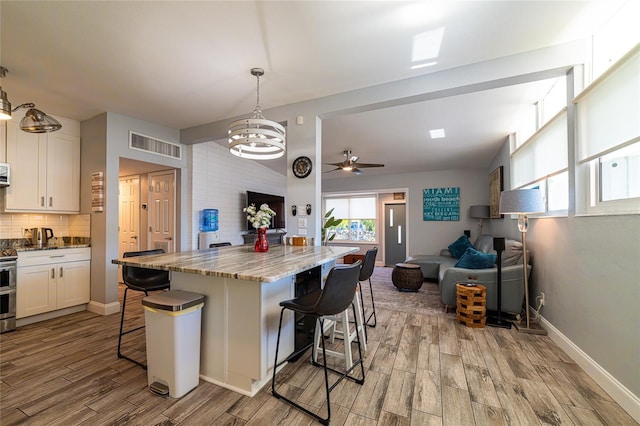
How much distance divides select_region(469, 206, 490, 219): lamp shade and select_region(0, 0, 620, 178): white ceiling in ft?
8.48

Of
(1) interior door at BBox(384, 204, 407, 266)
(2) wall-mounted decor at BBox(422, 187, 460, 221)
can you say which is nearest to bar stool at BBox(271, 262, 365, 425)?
(2) wall-mounted decor at BBox(422, 187, 460, 221)

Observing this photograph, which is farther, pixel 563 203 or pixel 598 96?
pixel 563 203

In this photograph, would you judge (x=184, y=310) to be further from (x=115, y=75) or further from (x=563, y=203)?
(x=563, y=203)

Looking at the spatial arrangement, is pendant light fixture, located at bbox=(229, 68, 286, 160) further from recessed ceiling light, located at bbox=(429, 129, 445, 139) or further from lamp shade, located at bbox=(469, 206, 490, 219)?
lamp shade, located at bbox=(469, 206, 490, 219)

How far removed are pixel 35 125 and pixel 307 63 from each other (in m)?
2.80

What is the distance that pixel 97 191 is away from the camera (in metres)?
3.68

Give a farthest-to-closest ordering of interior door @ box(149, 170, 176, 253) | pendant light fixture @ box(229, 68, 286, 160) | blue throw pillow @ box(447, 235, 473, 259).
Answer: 1. blue throw pillow @ box(447, 235, 473, 259)
2. interior door @ box(149, 170, 176, 253)
3. pendant light fixture @ box(229, 68, 286, 160)

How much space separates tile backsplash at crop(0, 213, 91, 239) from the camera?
3.52 m

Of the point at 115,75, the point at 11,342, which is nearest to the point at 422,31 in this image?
the point at 115,75

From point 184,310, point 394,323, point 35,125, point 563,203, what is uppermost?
point 35,125

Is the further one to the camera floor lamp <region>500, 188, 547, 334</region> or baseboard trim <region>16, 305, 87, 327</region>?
baseboard trim <region>16, 305, 87, 327</region>

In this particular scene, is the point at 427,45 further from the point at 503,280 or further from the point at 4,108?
the point at 4,108

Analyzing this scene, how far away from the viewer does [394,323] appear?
3.25 m

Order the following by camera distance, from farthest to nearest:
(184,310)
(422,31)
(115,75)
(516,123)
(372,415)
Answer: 1. (516,123)
2. (115,75)
3. (422,31)
4. (184,310)
5. (372,415)
